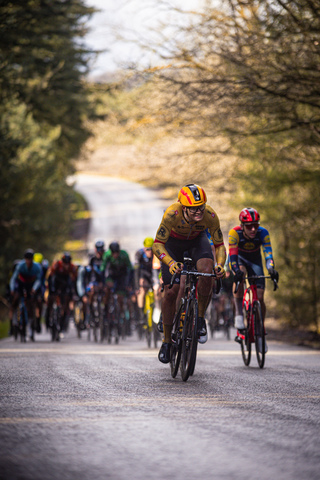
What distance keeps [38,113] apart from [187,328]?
21820mm

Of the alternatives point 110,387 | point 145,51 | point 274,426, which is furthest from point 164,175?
point 274,426

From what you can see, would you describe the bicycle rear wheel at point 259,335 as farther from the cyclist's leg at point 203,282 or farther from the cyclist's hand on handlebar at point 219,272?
the cyclist's hand on handlebar at point 219,272

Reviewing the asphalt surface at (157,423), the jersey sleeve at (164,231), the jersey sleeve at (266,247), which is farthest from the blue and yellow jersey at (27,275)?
the jersey sleeve at (164,231)

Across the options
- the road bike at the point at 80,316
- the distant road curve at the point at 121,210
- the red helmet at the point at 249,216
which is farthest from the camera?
the distant road curve at the point at 121,210

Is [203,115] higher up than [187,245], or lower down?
higher up

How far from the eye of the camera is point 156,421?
6.24m

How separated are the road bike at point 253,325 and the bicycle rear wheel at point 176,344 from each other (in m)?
1.91

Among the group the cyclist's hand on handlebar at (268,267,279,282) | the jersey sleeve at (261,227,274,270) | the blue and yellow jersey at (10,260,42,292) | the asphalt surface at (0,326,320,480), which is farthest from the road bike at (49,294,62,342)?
the cyclist's hand on handlebar at (268,267,279,282)

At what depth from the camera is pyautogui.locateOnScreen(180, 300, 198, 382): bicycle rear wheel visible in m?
8.80

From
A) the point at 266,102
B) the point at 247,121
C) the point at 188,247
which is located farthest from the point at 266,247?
the point at 247,121

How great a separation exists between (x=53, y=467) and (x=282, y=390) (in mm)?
4026

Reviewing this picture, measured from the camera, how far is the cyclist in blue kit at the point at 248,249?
443 inches

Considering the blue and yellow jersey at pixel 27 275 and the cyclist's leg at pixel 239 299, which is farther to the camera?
the blue and yellow jersey at pixel 27 275

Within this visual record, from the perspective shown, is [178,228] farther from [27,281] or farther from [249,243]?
[27,281]
